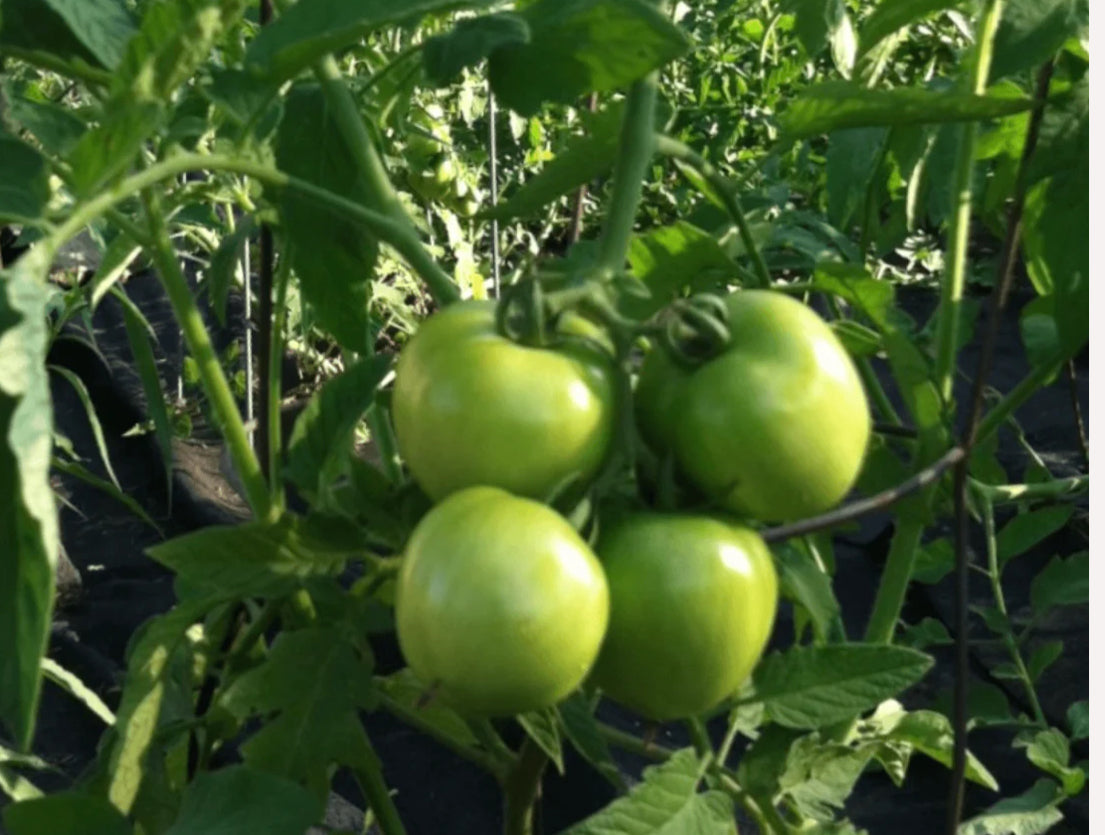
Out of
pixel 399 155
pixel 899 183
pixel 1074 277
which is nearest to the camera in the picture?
pixel 1074 277

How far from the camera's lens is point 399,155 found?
2336mm

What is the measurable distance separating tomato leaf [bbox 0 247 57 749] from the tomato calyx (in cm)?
21

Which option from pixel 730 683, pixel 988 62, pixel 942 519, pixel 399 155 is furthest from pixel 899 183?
pixel 399 155

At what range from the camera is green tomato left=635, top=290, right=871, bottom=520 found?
503 mm

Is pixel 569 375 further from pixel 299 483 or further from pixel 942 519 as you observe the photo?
pixel 942 519

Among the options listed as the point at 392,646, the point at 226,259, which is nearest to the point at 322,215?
the point at 226,259

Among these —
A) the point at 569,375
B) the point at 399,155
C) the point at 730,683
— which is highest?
the point at 569,375

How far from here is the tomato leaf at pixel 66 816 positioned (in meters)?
0.64

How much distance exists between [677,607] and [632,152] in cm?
20

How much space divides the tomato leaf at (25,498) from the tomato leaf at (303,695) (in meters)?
0.14

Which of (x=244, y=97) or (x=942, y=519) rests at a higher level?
(x=244, y=97)

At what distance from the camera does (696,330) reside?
519 mm

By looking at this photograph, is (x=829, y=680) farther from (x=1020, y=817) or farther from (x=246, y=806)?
(x=1020, y=817)

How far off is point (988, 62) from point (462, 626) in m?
0.48
